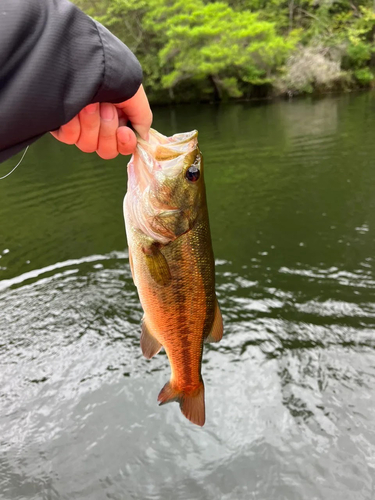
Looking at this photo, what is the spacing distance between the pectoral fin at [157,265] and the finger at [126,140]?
1.74 feet

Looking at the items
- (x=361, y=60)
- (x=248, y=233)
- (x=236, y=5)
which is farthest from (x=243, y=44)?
(x=248, y=233)

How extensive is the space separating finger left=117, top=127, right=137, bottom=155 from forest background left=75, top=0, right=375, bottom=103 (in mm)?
25432

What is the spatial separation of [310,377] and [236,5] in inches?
1317

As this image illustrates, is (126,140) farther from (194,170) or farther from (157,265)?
(157,265)

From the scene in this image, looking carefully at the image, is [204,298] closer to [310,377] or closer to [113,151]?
[113,151]

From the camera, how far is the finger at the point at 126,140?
152 centimetres

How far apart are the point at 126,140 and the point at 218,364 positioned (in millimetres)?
3526

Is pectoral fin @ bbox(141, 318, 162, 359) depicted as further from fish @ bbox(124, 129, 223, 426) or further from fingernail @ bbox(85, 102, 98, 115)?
fingernail @ bbox(85, 102, 98, 115)

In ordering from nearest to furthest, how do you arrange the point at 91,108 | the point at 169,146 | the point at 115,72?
the point at 115,72
the point at 91,108
the point at 169,146

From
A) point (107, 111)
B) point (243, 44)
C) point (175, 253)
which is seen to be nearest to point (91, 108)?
point (107, 111)

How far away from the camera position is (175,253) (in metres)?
1.92

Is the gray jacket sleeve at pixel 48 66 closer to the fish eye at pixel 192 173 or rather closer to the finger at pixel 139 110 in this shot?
the finger at pixel 139 110

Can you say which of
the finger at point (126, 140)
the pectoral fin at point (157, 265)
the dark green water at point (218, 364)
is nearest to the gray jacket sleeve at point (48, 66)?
→ the finger at point (126, 140)

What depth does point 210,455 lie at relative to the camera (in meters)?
3.55
